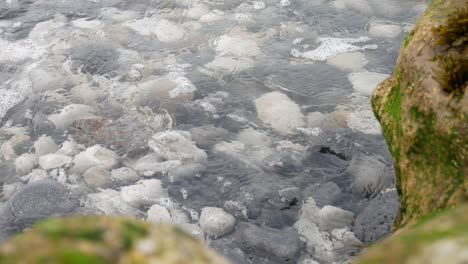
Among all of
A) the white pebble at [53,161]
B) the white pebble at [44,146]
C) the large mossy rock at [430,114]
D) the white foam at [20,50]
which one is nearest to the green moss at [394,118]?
the large mossy rock at [430,114]

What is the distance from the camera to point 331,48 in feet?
22.5

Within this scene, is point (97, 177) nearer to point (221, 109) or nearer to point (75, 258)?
Answer: point (221, 109)

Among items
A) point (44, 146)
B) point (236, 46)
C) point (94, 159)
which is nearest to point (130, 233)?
point (94, 159)

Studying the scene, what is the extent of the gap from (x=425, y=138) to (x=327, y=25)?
4366 mm

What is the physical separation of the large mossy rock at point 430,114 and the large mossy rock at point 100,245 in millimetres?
2034

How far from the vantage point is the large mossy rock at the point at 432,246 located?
135 centimetres

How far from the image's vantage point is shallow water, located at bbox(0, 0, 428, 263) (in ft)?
15.2

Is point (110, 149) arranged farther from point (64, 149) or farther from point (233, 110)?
point (233, 110)

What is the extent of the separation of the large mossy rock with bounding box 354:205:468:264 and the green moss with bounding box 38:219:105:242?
790 mm

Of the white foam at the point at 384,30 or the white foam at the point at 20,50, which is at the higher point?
the white foam at the point at 384,30

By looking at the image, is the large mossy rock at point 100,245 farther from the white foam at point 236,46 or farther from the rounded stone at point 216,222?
the white foam at point 236,46

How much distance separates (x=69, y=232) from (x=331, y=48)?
590 centimetres

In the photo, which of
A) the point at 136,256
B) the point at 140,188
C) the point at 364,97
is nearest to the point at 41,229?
the point at 136,256

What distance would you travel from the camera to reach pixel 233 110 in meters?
5.93
